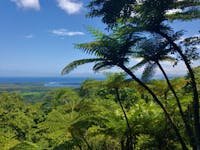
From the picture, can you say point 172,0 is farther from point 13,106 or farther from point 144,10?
point 13,106

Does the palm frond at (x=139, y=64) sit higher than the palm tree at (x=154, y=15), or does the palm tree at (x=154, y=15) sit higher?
the palm tree at (x=154, y=15)

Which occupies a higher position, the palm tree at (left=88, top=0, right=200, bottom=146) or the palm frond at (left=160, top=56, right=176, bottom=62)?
the palm tree at (left=88, top=0, right=200, bottom=146)

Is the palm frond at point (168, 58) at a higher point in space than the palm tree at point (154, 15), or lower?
lower

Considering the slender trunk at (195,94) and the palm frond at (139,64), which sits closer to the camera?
the slender trunk at (195,94)

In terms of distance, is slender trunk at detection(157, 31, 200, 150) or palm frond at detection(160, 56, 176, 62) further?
palm frond at detection(160, 56, 176, 62)

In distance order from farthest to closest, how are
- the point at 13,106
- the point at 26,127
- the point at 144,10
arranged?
the point at 13,106, the point at 26,127, the point at 144,10

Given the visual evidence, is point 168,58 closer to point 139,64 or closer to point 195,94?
point 139,64


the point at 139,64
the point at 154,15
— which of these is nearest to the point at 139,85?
the point at 139,64

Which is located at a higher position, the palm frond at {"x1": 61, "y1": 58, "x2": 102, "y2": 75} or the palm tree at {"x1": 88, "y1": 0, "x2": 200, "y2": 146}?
the palm tree at {"x1": 88, "y1": 0, "x2": 200, "y2": 146}

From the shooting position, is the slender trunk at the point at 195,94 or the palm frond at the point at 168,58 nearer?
the slender trunk at the point at 195,94

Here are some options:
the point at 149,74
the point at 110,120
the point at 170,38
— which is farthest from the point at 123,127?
the point at 170,38

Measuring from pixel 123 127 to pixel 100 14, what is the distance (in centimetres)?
320

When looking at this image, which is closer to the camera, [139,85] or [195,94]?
[195,94]

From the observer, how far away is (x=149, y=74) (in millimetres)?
8930
